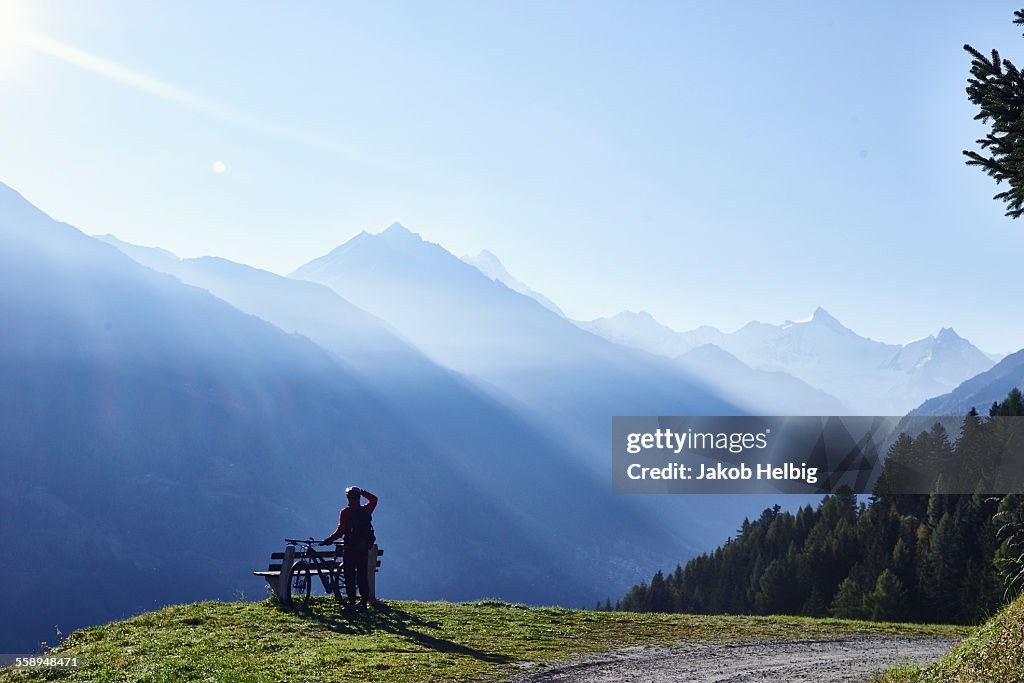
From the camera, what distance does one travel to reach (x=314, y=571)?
24.9 metres

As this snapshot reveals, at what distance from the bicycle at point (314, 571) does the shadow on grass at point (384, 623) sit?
456mm

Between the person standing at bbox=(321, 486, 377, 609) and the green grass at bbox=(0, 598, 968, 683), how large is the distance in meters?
0.82

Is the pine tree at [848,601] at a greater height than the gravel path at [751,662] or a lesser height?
lesser

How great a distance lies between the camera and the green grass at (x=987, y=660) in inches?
452

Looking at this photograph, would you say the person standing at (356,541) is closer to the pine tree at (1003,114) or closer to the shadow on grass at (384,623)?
the shadow on grass at (384,623)

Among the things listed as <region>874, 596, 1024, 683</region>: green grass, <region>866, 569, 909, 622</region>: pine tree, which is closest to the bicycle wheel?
<region>874, 596, 1024, 683</region>: green grass

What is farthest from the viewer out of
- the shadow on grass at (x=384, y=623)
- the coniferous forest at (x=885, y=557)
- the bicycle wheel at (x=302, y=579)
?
the coniferous forest at (x=885, y=557)

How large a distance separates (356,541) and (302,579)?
9.31 ft

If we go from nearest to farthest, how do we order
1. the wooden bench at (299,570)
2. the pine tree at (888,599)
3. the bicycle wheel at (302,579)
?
the wooden bench at (299,570) → the bicycle wheel at (302,579) → the pine tree at (888,599)

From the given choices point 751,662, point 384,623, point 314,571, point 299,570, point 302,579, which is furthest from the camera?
point 314,571

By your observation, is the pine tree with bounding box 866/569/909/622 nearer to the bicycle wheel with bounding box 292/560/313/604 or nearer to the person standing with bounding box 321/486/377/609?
the person standing with bounding box 321/486/377/609

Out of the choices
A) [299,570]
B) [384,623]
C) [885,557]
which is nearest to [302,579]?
[299,570]

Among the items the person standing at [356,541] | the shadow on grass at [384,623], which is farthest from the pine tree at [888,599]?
the person standing at [356,541]

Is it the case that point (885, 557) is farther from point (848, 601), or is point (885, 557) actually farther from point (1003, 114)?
point (1003, 114)
